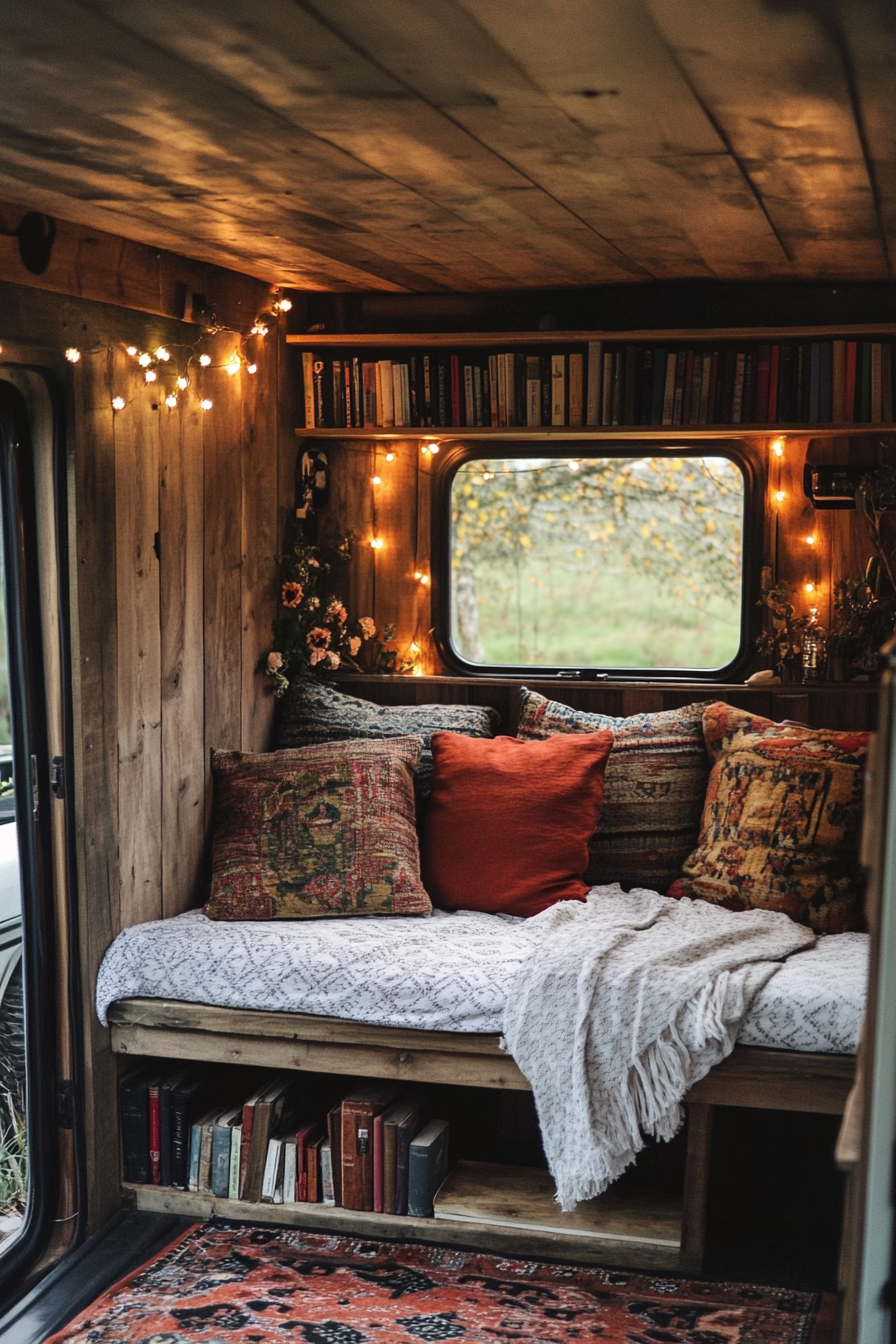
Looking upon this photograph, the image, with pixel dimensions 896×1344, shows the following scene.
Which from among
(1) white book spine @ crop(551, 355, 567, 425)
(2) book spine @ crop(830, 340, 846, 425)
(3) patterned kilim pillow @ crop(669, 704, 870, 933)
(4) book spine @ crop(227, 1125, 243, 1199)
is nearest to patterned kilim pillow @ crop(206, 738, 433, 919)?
(4) book spine @ crop(227, 1125, 243, 1199)

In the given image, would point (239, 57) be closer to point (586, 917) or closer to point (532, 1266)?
point (586, 917)

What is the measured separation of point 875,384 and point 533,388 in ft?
3.48

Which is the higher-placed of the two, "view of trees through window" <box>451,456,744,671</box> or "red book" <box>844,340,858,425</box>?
"red book" <box>844,340,858,425</box>

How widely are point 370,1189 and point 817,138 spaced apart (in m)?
2.63

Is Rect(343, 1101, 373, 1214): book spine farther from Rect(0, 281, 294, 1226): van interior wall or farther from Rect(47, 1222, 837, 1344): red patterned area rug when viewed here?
Rect(0, 281, 294, 1226): van interior wall

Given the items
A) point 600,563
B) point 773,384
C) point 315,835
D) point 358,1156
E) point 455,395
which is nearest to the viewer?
point 358,1156

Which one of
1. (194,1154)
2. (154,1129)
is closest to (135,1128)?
(154,1129)

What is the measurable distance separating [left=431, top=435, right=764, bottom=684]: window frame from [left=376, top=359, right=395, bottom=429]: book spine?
0.25 metres

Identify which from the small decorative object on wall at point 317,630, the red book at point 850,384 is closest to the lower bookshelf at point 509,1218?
the small decorative object on wall at point 317,630

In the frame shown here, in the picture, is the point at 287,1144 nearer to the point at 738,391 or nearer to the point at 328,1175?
the point at 328,1175

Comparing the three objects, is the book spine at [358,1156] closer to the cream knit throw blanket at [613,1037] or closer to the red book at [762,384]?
the cream knit throw blanket at [613,1037]

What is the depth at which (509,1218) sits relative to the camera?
3.34 meters

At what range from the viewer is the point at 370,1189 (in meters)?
3.45

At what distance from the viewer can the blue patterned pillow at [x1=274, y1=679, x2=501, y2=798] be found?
4324 mm
